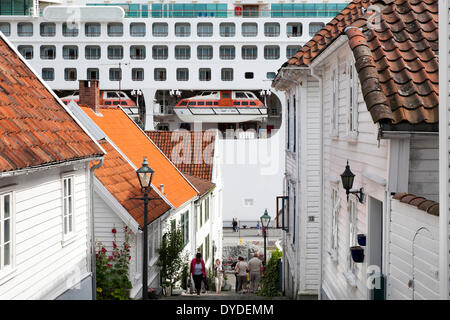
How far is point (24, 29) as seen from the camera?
43531mm

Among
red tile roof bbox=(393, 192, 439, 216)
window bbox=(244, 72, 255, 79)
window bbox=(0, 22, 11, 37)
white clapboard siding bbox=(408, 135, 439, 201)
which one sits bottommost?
red tile roof bbox=(393, 192, 439, 216)

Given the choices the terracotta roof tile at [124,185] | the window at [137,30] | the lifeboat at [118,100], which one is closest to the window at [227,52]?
the window at [137,30]

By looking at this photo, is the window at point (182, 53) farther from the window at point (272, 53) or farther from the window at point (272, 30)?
the window at point (272, 30)

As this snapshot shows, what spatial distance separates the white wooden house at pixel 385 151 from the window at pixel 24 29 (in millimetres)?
36873

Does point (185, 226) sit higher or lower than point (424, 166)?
lower

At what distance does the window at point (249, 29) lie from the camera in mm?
42312

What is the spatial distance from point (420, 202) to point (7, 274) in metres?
3.75

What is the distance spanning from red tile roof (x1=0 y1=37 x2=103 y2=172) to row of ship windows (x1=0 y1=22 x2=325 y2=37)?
34206 mm

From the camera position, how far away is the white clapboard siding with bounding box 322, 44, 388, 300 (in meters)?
6.88

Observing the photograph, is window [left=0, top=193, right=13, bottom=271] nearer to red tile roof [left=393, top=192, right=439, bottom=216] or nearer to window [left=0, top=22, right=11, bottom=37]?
red tile roof [left=393, top=192, right=439, bottom=216]

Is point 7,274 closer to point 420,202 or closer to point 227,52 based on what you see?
point 420,202

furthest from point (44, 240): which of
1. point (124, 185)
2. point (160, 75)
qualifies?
point (160, 75)

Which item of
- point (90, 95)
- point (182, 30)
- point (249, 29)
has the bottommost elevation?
point (90, 95)

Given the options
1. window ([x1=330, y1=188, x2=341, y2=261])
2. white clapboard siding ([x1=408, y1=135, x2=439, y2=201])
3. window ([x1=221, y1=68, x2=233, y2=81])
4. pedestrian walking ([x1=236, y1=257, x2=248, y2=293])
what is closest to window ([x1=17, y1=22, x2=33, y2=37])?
window ([x1=221, y1=68, x2=233, y2=81])
